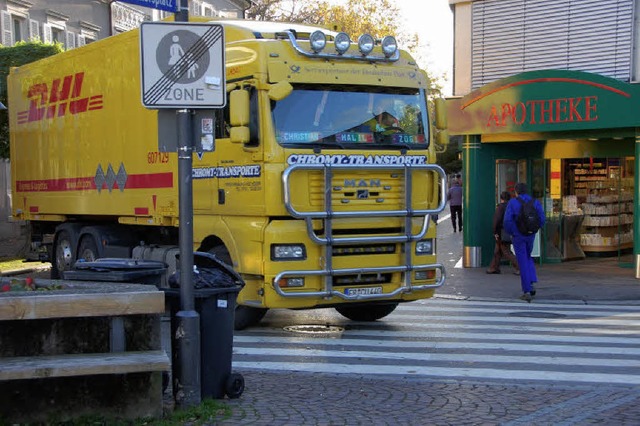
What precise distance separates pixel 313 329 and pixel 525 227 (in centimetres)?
423

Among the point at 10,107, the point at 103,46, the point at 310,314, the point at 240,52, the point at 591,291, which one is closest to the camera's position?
the point at 240,52

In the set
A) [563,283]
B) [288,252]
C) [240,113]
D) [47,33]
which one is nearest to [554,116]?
[563,283]

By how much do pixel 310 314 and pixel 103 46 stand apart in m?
5.23

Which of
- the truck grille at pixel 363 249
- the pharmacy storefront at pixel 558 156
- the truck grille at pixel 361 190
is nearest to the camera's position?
the truck grille at pixel 361 190

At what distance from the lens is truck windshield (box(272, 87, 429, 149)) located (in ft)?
31.6

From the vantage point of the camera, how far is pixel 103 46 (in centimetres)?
1316

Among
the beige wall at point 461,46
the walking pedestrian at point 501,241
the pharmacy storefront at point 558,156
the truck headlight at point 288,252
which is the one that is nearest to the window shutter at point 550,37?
the beige wall at point 461,46

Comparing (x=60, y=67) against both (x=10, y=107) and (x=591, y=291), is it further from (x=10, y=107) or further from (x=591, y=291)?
(x=591, y=291)

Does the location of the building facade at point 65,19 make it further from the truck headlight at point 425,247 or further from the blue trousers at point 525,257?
the truck headlight at point 425,247

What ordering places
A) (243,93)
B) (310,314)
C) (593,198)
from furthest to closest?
(593,198) < (310,314) < (243,93)

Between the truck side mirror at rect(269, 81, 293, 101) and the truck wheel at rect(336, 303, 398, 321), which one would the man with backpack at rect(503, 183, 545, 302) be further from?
the truck side mirror at rect(269, 81, 293, 101)

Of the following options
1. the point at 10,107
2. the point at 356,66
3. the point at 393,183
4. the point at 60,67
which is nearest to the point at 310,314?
the point at 393,183

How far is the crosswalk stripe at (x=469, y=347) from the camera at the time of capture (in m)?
8.25

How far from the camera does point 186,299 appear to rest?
649cm
